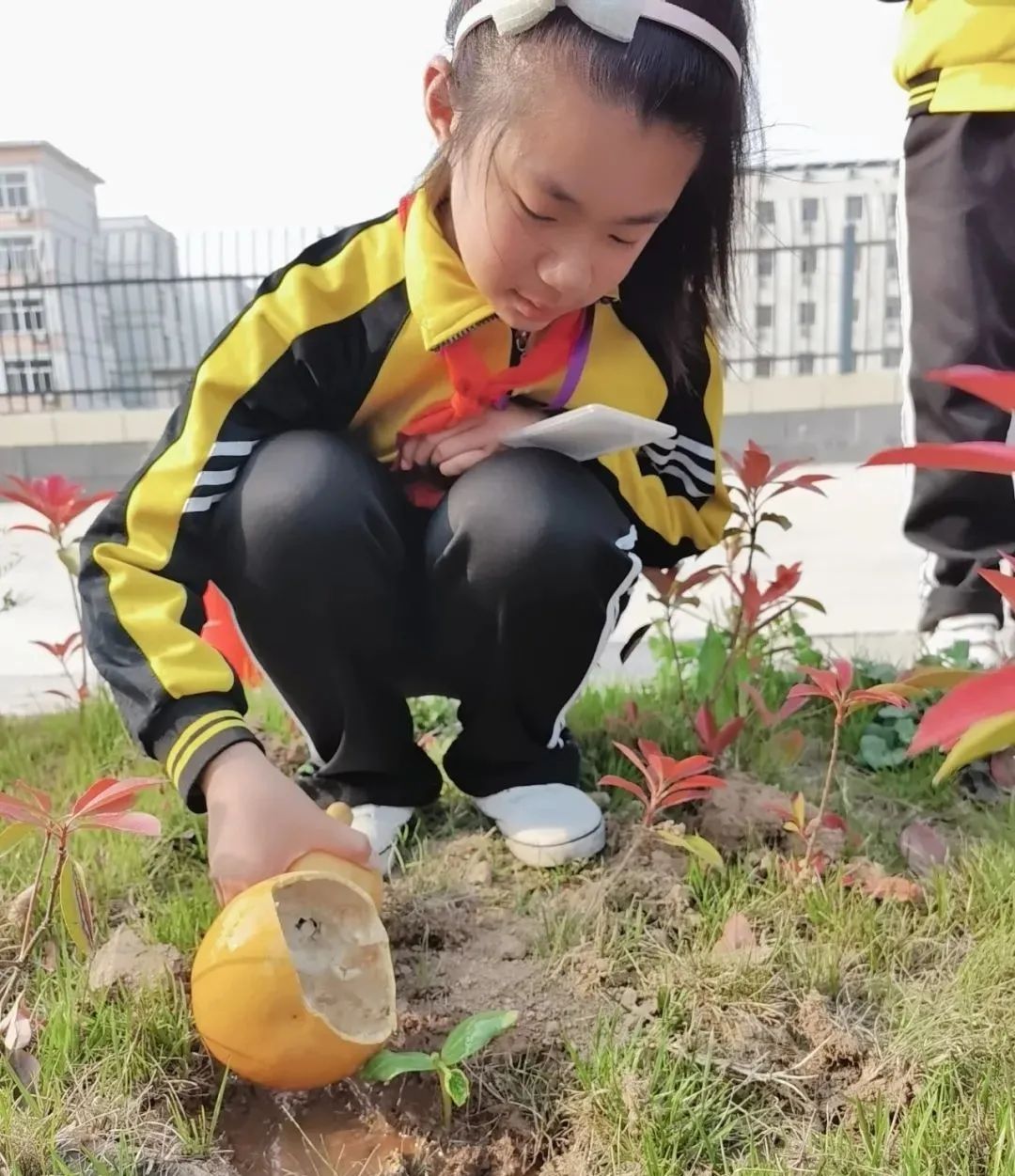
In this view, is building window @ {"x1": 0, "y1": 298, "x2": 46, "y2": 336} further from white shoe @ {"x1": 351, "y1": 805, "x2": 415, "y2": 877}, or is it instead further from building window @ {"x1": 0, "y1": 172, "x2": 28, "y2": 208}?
white shoe @ {"x1": 351, "y1": 805, "x2": 415, "y2": 877}

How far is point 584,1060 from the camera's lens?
838mm

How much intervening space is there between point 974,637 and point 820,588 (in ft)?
3.64

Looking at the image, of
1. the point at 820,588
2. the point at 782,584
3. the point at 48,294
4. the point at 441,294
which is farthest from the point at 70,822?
the point at 48,294

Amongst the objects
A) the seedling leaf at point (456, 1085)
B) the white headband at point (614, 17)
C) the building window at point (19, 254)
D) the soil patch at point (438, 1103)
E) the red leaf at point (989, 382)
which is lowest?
the soil patch at point (438, 1103)

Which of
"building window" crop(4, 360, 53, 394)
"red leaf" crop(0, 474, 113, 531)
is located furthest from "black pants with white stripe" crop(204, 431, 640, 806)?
"building window" crop(4, 360, 53, 394)

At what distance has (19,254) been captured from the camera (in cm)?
727

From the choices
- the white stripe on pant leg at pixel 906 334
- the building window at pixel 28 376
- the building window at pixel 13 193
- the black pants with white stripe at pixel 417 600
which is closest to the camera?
the black pants with white stripe at pixel 417 600

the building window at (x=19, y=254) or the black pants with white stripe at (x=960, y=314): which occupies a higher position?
the building window at (x=19, y=254)

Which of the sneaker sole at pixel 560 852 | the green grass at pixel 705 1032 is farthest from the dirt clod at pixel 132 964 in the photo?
the sneaker sole at pixel 560 852

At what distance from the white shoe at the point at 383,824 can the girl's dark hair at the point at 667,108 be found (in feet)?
2.06

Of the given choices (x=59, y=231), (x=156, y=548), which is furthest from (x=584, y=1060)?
(x=59, y=231)

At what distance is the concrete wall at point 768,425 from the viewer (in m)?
7.02

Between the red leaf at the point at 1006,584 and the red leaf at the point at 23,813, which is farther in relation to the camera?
the red leaf at the point at 23,813

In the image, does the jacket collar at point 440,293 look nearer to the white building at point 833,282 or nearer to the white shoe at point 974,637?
the white shoe at point 974,637
